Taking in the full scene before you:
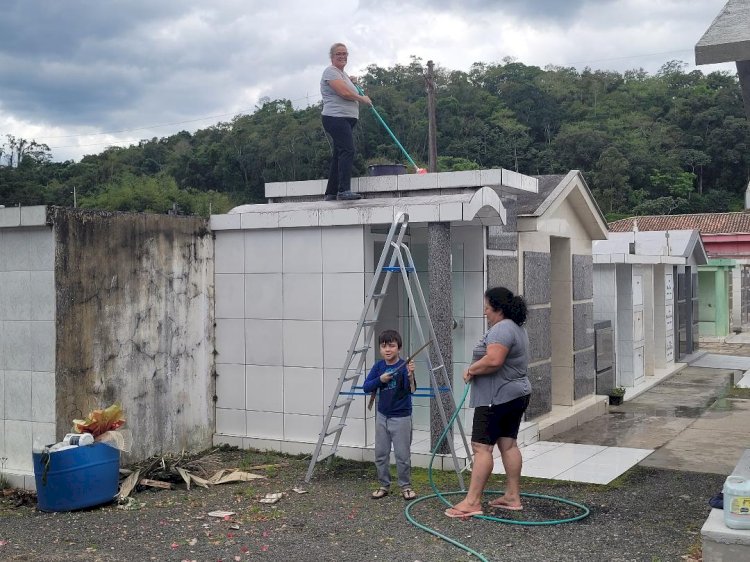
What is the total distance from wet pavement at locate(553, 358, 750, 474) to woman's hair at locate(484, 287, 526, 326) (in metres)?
2.96

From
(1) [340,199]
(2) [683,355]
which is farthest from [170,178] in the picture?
(1) [340,199]

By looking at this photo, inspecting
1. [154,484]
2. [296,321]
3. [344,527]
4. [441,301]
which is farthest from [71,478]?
[441,301]

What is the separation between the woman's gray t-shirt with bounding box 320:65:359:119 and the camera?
8.23m

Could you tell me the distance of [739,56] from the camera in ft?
15.0

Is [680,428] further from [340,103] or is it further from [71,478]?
[71,478]

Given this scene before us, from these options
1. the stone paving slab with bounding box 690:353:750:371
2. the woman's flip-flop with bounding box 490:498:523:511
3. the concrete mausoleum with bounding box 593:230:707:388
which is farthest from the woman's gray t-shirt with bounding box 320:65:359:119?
the stone paving slab with bounding box 690:353:750:371

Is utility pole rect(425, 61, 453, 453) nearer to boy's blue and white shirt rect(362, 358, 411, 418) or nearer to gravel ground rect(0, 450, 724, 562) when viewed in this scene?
gravel ground rect(0, 450, 724, 562)

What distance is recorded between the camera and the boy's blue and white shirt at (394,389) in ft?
22.1

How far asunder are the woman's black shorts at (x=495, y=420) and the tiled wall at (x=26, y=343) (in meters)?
3.69

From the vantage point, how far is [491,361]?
6.06m

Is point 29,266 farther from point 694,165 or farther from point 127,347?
point 694,165

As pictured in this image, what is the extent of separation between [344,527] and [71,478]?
226 centimetres

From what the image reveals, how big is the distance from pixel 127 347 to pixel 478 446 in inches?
141

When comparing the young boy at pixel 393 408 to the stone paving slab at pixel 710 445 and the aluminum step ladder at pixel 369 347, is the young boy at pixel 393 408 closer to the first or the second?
the aluminum step ladder at pixel 369 347
